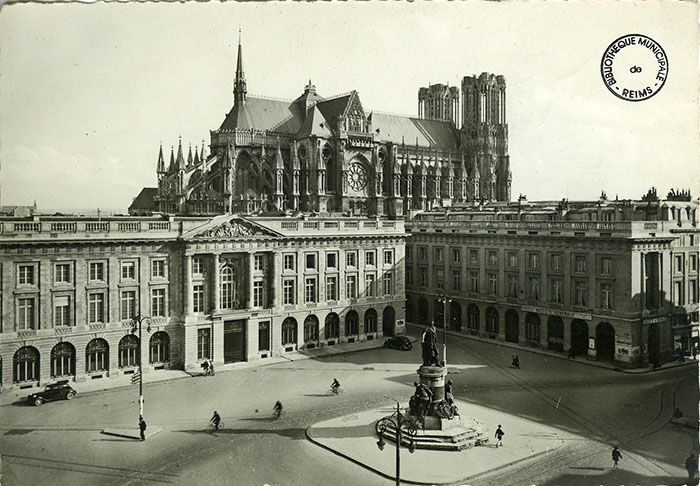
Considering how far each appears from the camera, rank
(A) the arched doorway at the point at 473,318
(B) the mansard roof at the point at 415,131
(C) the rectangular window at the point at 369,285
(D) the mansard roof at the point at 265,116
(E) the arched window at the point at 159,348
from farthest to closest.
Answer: (B) the mansard roof at the point at 415,131
(D) the mansard roof at the point at 265,116
(A) the arched doorway at the point at 473,318
(C) the rectangular window at the point at 369,285
(E) the arched window at the point at 159,348

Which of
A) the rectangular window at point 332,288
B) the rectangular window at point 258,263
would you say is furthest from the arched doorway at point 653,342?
the rectangular window at point 258,263

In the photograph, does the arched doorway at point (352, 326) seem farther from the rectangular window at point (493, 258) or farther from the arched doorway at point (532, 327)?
the arched doorway at point (532, 327)

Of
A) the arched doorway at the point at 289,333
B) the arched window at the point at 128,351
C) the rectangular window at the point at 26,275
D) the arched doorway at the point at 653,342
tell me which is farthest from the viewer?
the arched doorway at the point at 289,333

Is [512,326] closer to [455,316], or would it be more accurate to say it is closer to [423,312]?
[455,316]

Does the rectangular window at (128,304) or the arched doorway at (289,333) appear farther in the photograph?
the arched doorway at (289,333)

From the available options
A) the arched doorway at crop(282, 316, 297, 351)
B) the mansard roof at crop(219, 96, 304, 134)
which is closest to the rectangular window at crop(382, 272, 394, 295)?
the arched doorway at crop(282, 316, 297, 351)

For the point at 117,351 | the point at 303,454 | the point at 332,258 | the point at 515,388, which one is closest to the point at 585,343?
the point at 515,388

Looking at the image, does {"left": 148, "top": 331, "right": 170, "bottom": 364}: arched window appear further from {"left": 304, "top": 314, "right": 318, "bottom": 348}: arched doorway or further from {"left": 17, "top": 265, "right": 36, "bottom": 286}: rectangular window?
{"left": 304, "top": 314, "right": 318, "bottom": 348}: arched doorway
